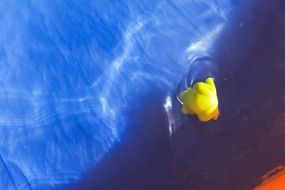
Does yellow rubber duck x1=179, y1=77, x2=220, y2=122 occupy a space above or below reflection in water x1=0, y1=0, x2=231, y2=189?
below

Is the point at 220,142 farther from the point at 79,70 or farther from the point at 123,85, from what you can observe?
the point at 79,70

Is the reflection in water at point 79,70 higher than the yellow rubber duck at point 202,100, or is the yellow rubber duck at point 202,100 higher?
the reflection in water at point 79,70

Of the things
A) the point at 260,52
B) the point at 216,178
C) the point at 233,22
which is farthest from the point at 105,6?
the point at 216,178

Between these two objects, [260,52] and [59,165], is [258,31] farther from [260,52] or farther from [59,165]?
[59,165]

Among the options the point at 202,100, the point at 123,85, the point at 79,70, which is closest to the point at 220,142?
the point at 202,100

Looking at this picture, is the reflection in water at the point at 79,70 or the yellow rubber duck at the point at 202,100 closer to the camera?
the yellow rubber duck at the point at 202,100

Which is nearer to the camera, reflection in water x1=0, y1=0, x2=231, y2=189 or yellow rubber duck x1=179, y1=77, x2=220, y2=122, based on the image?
yellow rubber duck x1=179, y1=77, x2=220, y2=122

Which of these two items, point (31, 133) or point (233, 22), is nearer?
point (31, 133)
